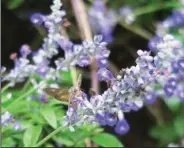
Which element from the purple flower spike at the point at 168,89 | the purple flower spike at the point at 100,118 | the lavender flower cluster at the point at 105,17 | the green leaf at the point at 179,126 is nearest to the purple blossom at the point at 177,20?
the lavender flower cluster at the point at 105,17

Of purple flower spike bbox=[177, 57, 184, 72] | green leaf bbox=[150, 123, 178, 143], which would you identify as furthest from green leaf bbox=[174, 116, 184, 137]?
purple flower spike bbox=[177, 57, 184, 72]

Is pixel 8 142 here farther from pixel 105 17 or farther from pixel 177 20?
pixel 105 17

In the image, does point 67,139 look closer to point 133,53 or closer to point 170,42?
point 170,42

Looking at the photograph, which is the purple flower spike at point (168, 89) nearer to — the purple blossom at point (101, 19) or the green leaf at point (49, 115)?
the green leaf at point (49, 115)

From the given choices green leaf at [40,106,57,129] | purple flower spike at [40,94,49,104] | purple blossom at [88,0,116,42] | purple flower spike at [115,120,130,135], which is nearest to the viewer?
purple flower spike at [115,120,130,135]

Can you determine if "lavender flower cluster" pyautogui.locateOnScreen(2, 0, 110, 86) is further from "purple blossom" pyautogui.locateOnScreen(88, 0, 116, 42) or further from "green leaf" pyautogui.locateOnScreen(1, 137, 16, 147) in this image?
"purple blossom" pyautogui.locateOnScreen(88, 0, 116, 42)

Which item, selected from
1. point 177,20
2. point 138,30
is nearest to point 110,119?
point 177,20
